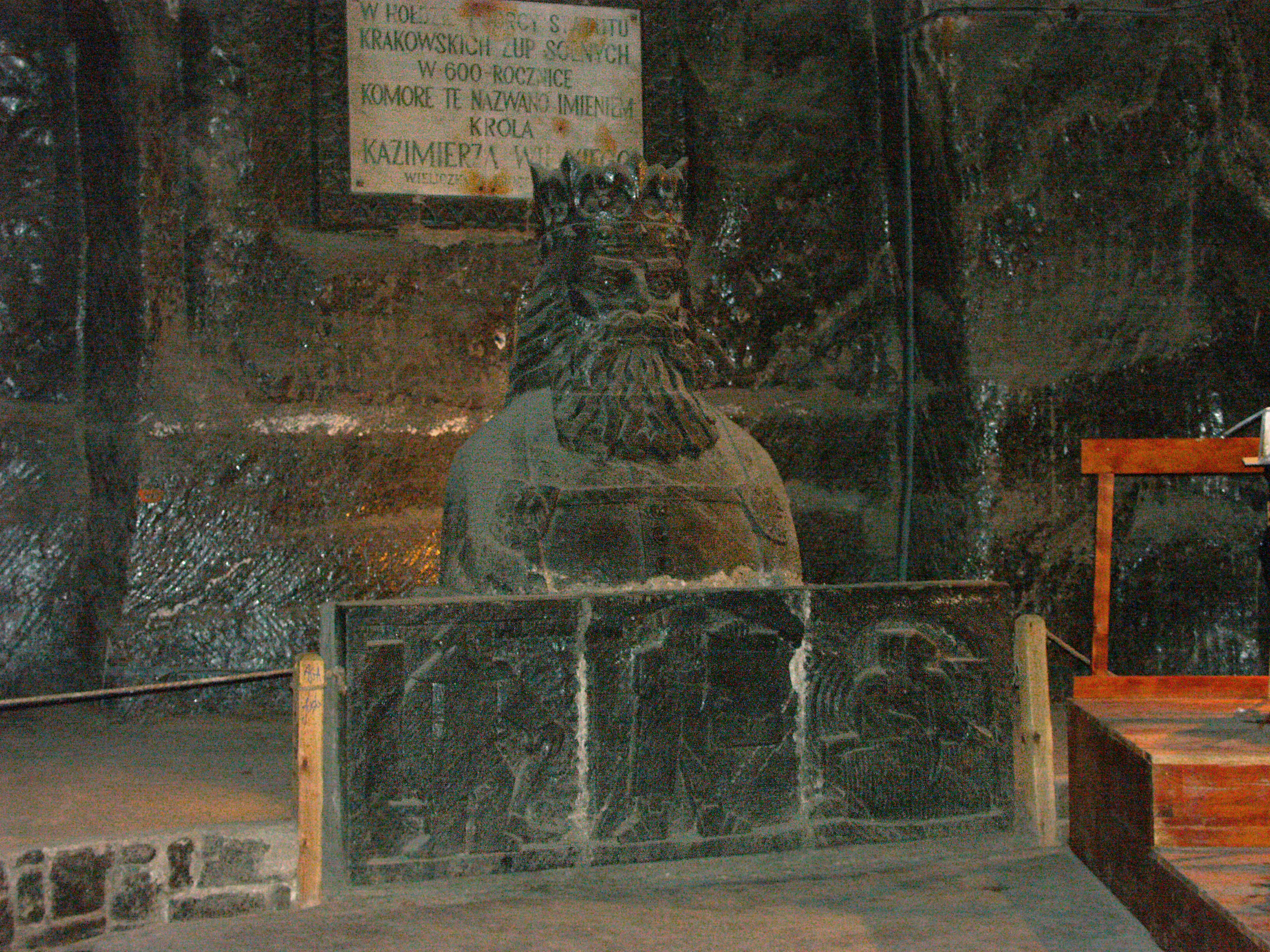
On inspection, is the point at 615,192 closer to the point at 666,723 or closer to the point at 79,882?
the point at 666,723

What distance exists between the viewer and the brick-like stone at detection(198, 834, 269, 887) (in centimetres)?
308

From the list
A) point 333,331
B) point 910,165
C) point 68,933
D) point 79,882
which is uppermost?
point 910,165

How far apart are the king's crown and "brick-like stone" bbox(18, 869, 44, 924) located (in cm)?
213

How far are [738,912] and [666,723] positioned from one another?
490 millimetres

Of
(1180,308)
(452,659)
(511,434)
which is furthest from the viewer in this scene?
(1180,308)

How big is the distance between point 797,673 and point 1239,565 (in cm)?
250

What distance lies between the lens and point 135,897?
3.05 metres

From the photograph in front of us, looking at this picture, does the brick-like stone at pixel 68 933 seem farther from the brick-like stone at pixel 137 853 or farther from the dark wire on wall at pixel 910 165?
the dark wire on wall at pixel 910 165

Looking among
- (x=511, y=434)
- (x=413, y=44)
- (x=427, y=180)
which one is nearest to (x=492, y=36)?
(x=413, y=44)

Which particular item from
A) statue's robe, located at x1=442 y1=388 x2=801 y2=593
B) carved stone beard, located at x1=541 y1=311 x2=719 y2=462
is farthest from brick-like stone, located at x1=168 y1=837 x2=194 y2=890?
carved stone beard, located at x1=541 y1=311 x2=719 y2=462

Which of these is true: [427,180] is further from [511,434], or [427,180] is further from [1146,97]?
[1146,97]

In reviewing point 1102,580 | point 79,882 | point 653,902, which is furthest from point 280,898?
point 1102,580

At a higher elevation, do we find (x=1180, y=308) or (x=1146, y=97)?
(x=1146, y=97)

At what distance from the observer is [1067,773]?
141 inches
